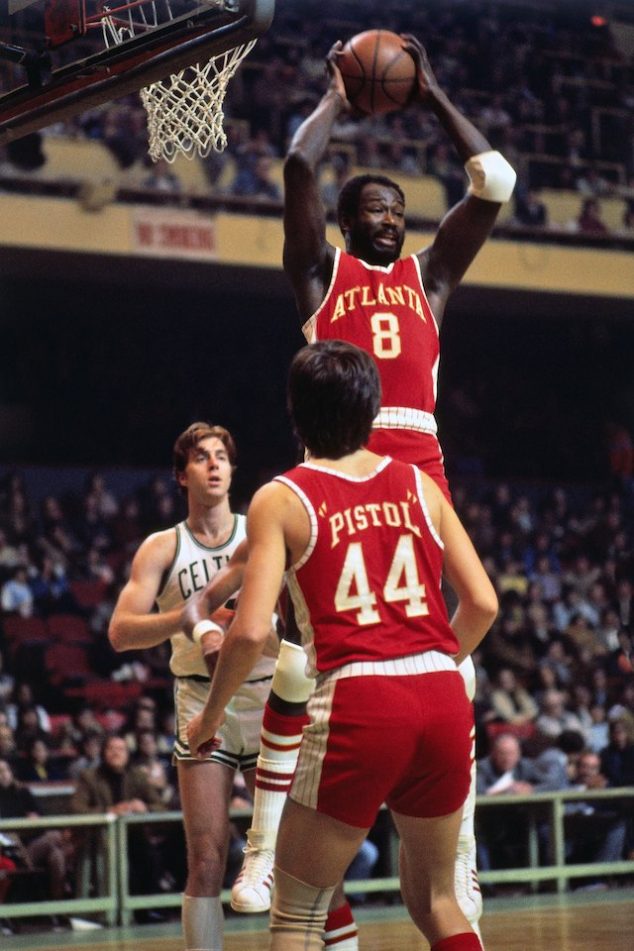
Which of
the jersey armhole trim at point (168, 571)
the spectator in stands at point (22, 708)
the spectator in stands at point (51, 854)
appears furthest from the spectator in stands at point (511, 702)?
the jersey armhole trim at point (168, 571)

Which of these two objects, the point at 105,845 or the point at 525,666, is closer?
the point at 105,845

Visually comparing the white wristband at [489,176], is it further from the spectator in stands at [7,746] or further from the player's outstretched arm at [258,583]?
the spectator in stands at [7,746]

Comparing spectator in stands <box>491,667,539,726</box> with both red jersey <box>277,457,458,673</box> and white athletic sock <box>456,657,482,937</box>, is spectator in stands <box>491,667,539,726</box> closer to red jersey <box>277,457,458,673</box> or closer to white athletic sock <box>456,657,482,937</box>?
white athletic sock <box>456,657,482,937</box>

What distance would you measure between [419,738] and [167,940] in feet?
16.9

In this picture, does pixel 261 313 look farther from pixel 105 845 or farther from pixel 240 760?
pixel 240 760

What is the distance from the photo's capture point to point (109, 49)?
5.93 metres

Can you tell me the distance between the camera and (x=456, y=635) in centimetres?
379

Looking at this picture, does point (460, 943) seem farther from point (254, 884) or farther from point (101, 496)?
point (101, 496)

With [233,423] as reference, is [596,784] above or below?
below

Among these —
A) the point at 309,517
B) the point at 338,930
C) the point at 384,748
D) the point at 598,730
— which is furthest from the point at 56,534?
the point at 384,748

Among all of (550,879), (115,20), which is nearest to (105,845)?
(550,879)

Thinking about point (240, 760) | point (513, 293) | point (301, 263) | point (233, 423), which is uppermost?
point (513, 293)

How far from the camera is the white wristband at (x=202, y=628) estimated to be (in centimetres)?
466

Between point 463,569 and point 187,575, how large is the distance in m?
2.35
